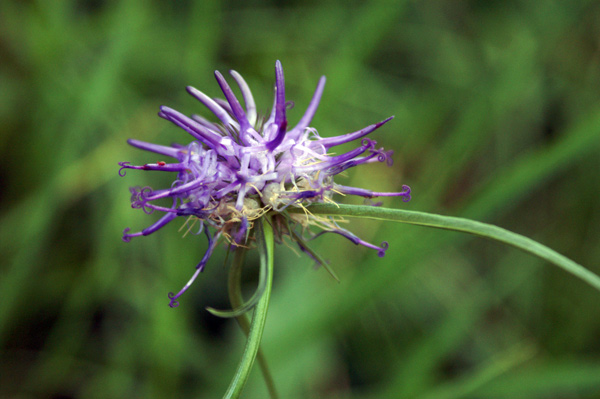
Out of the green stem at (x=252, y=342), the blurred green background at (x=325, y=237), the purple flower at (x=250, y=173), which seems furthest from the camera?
the blurred green background at (x=325, y=237)

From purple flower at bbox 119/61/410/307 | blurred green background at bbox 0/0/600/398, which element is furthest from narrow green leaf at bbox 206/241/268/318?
blurred green background at bbox 0/0/600/398

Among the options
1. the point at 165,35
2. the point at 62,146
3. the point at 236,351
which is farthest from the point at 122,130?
the point at 236,351

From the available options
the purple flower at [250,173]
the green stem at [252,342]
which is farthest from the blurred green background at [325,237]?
the green stem at [252,342]

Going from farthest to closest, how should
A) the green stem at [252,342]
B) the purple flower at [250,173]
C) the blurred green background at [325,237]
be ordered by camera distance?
the blurred green background at [325,237]
the purple flower at [250,173]
the green stem at [252,342]

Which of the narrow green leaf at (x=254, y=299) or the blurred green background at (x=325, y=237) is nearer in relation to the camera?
the narrow green leaf at (x=254, y=299)

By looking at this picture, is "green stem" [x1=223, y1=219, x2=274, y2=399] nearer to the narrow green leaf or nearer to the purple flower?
the narrow green leaf

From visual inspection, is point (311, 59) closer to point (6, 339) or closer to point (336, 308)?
point (336, 308)

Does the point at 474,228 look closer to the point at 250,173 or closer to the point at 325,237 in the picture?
the point at 250,173

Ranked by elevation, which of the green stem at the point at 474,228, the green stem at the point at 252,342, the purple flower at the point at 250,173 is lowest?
the green stem at the point at 252,342

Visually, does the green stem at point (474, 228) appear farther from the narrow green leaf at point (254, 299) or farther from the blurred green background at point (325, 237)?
the blurred green background at point (325, 237)
